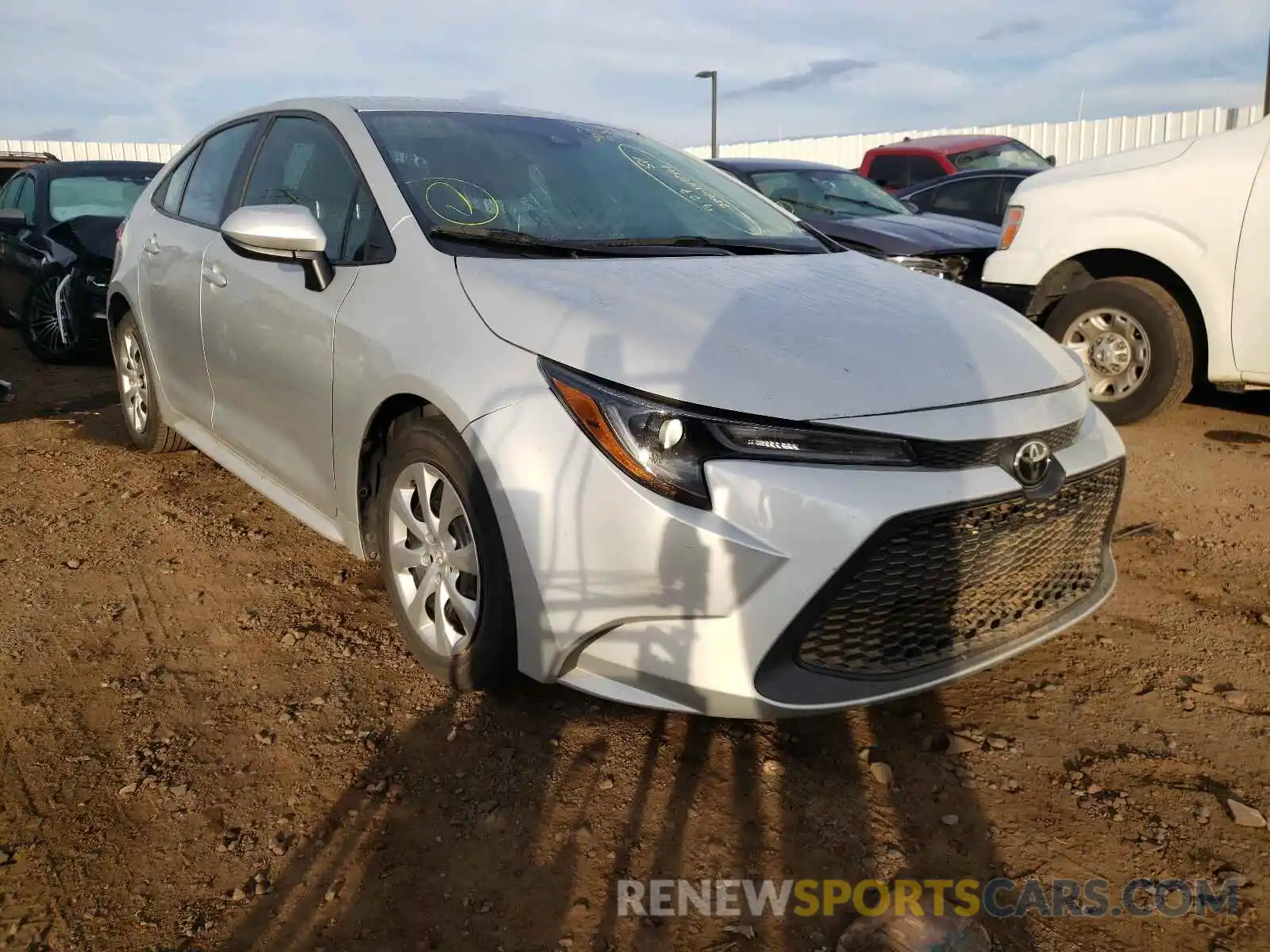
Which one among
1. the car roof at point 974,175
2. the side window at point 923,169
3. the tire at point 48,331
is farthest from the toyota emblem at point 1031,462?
the side window at point 923,169

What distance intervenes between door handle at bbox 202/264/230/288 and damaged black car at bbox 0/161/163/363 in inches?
157

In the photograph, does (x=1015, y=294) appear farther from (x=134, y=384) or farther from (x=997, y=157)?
(x=997, y=157)

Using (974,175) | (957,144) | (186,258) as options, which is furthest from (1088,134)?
(186,258)

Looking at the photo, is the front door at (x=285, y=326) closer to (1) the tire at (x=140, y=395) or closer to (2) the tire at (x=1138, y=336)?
(1) the tire at (x=140, y=395)

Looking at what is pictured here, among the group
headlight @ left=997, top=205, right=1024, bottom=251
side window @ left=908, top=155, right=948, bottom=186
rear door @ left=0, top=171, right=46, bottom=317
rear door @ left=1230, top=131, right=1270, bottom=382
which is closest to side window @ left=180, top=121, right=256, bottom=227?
headlight @ left=997, top=205, right=1024, bottom=251

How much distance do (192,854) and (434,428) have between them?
1087mm

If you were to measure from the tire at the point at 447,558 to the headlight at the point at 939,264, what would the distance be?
14.1 ft

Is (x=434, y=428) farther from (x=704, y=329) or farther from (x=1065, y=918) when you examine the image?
(x=1065, y=918)

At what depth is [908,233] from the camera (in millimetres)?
6805

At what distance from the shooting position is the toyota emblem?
2254 millimetres

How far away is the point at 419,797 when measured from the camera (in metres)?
2.29

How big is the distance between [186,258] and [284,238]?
135cm

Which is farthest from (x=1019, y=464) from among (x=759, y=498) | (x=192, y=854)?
(x=192, y=854)

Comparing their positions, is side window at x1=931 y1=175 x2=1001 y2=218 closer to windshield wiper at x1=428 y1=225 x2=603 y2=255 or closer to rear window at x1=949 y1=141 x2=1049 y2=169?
rear window at x1=949 y1=141 x2=1049 y2=169
